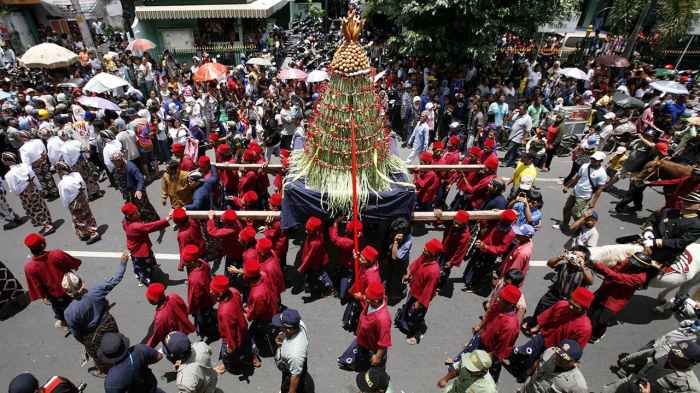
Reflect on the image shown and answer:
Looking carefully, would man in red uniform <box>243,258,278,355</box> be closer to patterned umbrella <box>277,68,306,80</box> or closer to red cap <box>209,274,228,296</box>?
red cap <box>209,274,228,296</box>

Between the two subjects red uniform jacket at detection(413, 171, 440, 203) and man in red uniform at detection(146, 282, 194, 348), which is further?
red uniform jacket at detection(413, 171, 440, 203)

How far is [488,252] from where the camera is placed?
18.9 feet

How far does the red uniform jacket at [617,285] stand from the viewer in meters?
4.76

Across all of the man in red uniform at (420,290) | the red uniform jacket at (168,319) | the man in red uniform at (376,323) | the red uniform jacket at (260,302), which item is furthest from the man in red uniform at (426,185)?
the red uniform jacket at (168,319)

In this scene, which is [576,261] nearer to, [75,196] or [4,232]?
[75,196]

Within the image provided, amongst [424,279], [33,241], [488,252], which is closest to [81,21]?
[33,241]

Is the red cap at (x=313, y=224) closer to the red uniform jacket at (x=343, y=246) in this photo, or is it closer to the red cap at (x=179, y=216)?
the red uniform jacket at (x=343, y=246)

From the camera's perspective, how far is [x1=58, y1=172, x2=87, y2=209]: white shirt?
22.1 feet

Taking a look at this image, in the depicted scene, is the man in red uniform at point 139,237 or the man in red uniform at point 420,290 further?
the man in red uniform at point 139,237

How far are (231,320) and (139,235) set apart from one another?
2516 millimetres

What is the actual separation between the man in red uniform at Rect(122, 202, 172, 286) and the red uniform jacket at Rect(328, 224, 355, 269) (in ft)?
8.48

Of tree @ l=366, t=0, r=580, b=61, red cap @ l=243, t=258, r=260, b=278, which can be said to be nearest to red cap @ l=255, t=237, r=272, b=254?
red cap @ l=243, t=258, r=260, b=278

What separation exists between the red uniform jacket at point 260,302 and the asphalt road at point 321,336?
91 centimetres

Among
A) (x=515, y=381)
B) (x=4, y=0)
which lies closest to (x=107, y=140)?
(x=515, y=381)
